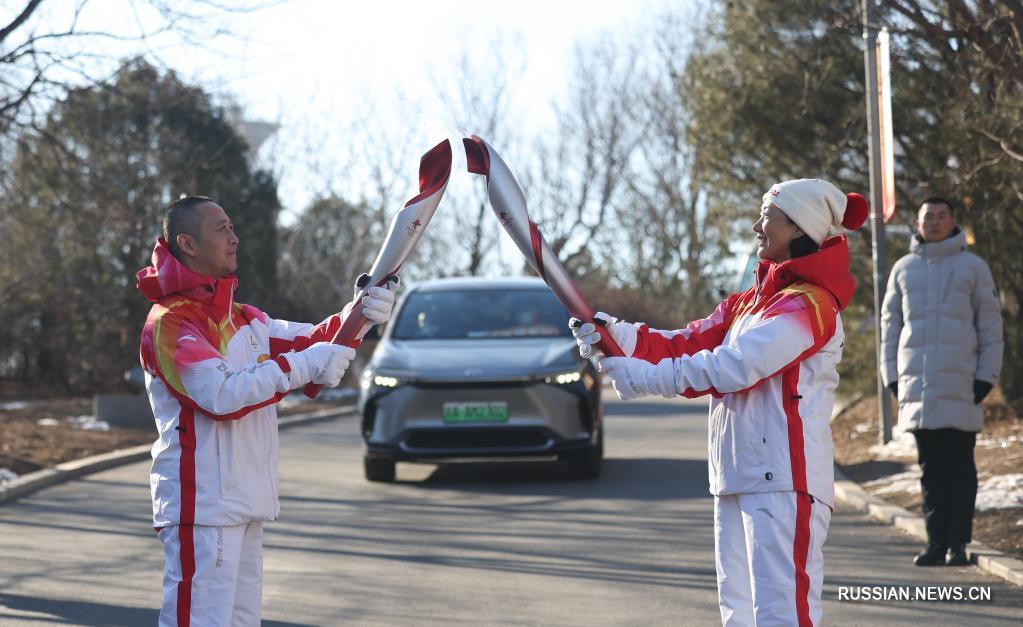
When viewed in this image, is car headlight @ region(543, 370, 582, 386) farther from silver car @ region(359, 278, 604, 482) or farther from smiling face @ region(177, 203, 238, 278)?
smiling face @ region(177, 203, 238, 278)

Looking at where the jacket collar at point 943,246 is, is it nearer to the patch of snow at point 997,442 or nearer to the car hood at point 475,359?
the car hood at point 475,359

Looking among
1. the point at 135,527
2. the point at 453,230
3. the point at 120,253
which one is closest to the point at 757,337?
the point at 135,527

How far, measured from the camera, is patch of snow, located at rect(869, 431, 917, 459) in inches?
520

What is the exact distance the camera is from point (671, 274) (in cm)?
4591

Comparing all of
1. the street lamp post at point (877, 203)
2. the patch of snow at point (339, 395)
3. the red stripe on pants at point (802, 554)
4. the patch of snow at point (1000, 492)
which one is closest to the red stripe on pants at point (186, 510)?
the red stripe on pants at point (802, 554)

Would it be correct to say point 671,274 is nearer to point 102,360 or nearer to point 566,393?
point 102,360

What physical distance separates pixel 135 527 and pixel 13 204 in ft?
41.3

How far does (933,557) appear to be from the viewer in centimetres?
813

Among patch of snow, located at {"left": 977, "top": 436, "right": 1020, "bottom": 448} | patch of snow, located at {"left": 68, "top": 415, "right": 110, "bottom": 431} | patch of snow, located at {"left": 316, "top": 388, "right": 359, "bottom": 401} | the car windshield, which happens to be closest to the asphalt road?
the car windshield

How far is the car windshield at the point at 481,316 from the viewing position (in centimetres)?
1287

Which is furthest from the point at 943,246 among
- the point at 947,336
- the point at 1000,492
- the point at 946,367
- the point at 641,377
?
the point at 641,377

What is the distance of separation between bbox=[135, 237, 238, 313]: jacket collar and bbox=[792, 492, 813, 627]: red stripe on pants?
1960 mm

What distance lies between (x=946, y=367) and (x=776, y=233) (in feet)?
12.1

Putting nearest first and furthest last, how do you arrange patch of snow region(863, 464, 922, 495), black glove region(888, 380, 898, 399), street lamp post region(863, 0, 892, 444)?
black glove region(888, 380, 898, 399)
patch of snow region(863, 464, 922, 495)
street lamp post region(863, 0, 892, 444)
